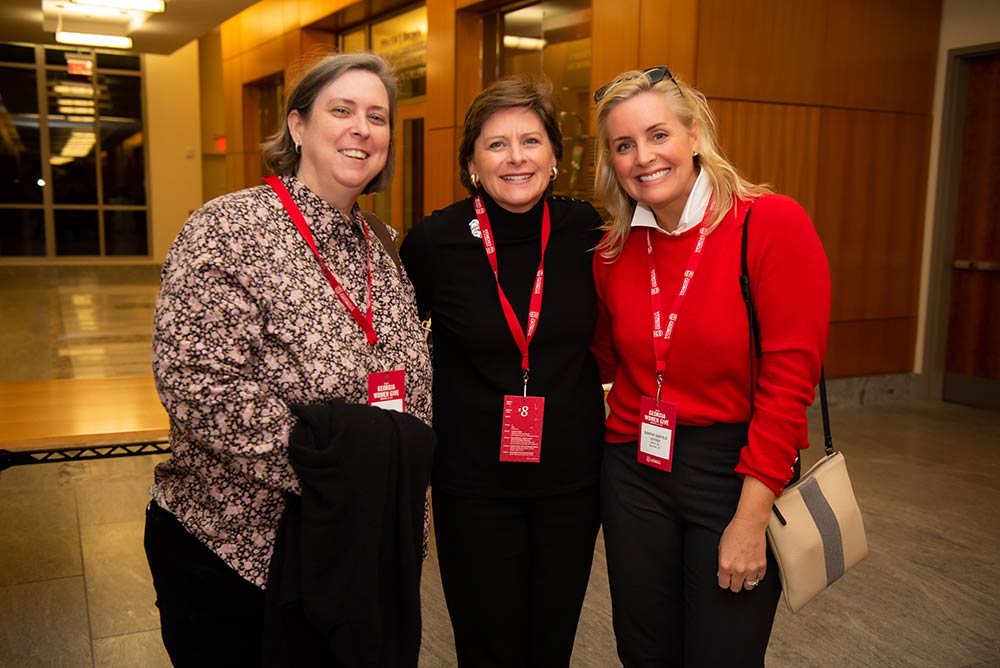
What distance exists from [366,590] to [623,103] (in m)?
1.16

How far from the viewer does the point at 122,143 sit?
61.1 feet

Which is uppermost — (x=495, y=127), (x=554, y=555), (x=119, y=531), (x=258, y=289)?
(x=495, y=127)

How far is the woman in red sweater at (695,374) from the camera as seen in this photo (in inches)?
67.1

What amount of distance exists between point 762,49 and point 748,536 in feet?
16.5

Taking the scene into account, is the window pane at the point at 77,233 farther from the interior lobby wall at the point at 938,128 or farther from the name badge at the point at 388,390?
the name badge at the point at 388,390

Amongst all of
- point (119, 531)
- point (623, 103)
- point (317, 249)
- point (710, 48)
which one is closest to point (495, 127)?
point (623, 103)

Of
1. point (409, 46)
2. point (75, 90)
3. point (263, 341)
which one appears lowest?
point (263, 341)

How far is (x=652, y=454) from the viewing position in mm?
1857

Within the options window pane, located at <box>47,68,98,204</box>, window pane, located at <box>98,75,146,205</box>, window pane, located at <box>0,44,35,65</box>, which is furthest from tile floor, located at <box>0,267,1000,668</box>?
window pane, located at <box>0,44,35,65</box>

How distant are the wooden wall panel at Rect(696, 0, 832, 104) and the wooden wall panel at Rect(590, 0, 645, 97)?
1.80 ft

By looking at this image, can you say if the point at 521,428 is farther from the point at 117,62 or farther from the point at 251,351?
the point at 117,62

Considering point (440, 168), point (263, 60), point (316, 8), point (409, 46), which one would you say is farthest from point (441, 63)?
point (263, 60)

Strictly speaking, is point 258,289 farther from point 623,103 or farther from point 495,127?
→ point 623,103

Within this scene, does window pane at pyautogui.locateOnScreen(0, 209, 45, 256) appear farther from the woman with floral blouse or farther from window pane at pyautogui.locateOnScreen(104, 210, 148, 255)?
the woman with floral blouse
